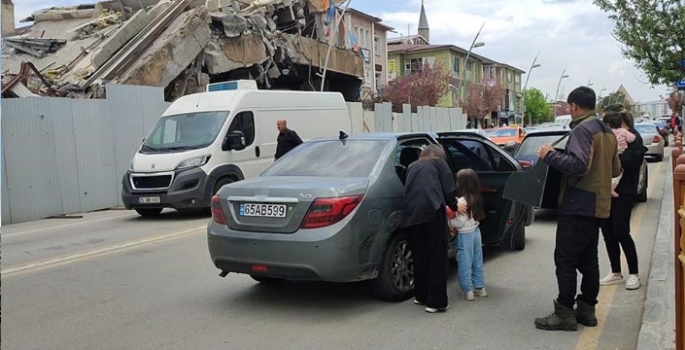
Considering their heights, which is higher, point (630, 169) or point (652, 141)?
point (630, 169)

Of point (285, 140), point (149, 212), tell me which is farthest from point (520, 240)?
point (149, 212)

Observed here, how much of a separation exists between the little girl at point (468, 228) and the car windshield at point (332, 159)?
2.87ft

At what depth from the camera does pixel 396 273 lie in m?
5.87

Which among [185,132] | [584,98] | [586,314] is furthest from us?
[185,132]

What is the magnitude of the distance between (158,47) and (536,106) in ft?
243

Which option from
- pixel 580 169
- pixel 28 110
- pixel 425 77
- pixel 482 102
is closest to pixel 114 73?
pixel 28 110

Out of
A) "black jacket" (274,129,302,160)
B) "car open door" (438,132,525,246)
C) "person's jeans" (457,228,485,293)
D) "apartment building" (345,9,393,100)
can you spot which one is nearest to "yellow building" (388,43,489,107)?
"apartment building" (345,9,393,100)

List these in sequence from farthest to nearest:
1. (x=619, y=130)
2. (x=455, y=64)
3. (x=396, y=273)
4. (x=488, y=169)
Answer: (x=455, y=64) < (x=488, y=169) < (x=619, y=130) < (x=396, y=273)

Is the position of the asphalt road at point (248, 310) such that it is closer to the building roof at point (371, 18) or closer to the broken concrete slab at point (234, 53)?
the broken concrete slab at point (234, 53)

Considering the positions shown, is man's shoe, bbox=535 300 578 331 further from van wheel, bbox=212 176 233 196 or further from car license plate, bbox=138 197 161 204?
car license plate, bbox=138 197 161 204

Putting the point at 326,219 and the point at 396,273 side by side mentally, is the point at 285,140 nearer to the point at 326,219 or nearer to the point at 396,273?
the point at 396,273

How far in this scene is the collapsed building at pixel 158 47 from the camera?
744 inches

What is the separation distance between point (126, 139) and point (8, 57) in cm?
884

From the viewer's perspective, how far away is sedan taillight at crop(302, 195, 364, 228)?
5355 millimetres
